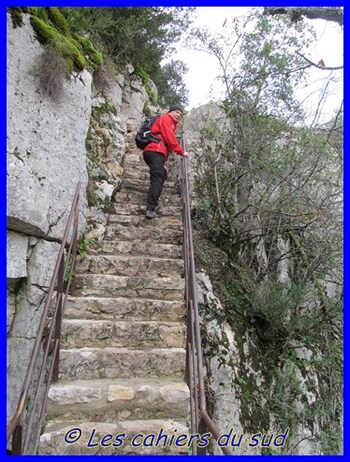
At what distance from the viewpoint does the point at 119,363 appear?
3217 mm

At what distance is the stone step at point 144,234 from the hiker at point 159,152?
1.04 feet

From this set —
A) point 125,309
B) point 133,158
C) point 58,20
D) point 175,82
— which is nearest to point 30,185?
point 125,309

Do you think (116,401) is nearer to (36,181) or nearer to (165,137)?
(36,181)

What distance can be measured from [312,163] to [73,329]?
420cm

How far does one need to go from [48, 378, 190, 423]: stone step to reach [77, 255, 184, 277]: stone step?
1.47 m

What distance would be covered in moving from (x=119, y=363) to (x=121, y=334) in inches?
12.7

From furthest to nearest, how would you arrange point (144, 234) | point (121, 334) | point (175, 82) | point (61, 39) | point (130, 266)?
point (175, 82)
point (144, 234)
point (61, 39)
point (130, 266)
point (121, 334)

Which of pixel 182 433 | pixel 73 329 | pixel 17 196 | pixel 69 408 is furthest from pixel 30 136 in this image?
pixel 182 433

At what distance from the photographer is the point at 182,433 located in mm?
2750

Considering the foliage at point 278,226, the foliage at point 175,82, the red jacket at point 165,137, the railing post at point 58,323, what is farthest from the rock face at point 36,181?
the foliage at point 175,82

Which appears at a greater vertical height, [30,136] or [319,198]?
[30,136]

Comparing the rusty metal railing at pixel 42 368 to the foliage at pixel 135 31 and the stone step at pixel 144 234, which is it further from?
the foliage at pixel 135 31

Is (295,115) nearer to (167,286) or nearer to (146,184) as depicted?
(146,184)

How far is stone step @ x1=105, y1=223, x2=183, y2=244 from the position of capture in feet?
15.8
